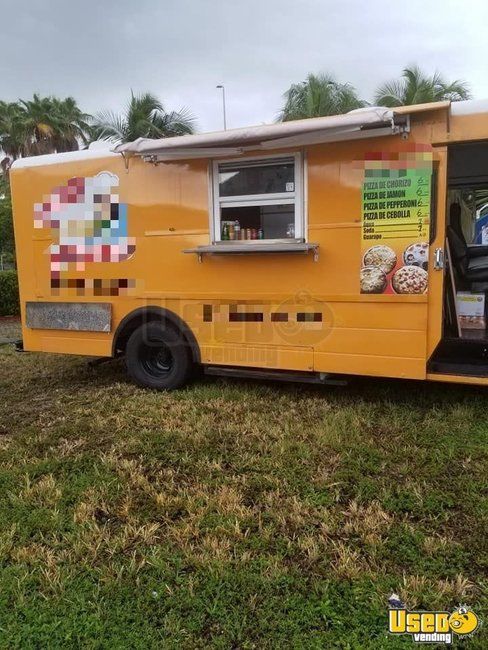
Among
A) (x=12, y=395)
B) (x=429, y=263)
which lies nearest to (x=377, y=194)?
(x=429, y=263)

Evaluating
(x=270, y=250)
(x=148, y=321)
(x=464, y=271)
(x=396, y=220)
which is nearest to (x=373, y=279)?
(x=396, y=220)

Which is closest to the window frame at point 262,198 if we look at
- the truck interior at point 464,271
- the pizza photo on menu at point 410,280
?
the pizza photo on menu at point 410,280

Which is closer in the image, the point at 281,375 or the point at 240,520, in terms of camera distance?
the point at 240,520

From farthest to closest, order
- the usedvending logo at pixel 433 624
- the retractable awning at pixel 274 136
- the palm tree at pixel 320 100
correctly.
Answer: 1. the palm tree at pixel 320 100
2. the retractable awning at pixel 274 136
3. the usedvending logo at pixel 433 624

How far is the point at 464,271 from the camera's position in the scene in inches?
230

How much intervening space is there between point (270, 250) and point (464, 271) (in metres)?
2.45

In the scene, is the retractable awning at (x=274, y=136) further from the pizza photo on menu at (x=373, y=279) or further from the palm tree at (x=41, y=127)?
the palm tree at (x=41, y=127)

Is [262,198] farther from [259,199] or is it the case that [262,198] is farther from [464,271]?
[464,271]

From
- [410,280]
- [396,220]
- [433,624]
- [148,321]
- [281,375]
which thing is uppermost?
[396,220]

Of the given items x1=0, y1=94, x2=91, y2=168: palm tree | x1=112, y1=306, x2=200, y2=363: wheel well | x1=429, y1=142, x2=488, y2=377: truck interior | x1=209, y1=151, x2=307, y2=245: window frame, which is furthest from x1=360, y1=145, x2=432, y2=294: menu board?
x1=0, y1=94, x2=91, y2=168: palm tree

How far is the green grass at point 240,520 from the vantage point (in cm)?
235

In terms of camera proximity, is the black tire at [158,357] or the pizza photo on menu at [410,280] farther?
the black tire at [158,357]

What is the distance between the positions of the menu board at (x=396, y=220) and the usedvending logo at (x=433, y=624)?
2.63 meters

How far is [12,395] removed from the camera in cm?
584
